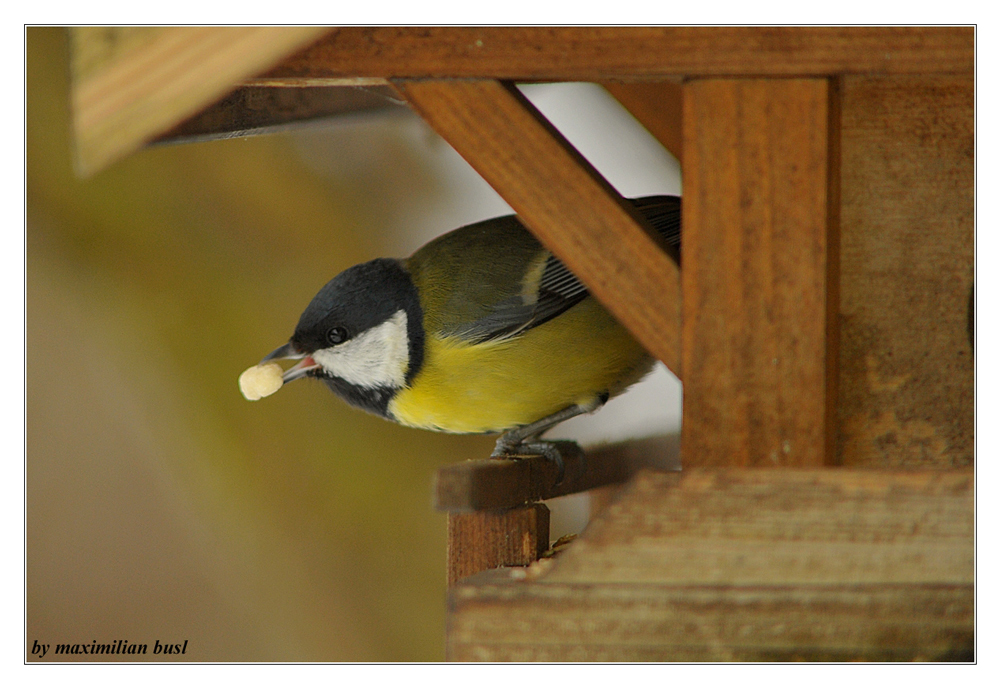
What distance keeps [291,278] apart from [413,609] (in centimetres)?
71

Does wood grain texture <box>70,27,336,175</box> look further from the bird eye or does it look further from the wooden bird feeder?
the bird eye

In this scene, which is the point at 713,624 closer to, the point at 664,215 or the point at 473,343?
the point at 473,343

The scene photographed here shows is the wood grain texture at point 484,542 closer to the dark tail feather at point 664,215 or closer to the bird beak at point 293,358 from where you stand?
the bird beak at point 293,358

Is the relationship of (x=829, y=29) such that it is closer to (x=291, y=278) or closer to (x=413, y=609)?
(x=291, y=278)

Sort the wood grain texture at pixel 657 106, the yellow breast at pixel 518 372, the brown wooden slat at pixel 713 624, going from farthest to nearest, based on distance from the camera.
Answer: the wood grain texture at pixel 657 106
the yellow breast at pixel 518 372
the brown wooden slat at pixel 713 624

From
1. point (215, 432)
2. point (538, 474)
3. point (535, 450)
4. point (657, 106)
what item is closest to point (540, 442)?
point (535, 450)

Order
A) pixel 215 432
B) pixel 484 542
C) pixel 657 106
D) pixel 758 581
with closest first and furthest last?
pixel 758 581 < pixel 484 542 < pixel 657 106 < pixel 215 432

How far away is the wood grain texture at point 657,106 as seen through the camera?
1.15 m

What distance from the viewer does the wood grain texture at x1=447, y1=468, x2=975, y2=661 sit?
2.02 ft

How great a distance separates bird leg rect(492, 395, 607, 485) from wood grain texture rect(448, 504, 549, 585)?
0.44 ft

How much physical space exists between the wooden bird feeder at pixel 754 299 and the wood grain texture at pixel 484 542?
0.71 feet

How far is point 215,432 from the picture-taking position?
172cm

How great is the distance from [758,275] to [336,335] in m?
0.55

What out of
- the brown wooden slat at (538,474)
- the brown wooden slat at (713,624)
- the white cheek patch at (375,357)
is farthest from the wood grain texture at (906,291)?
the white cheek patch at (375,357)
